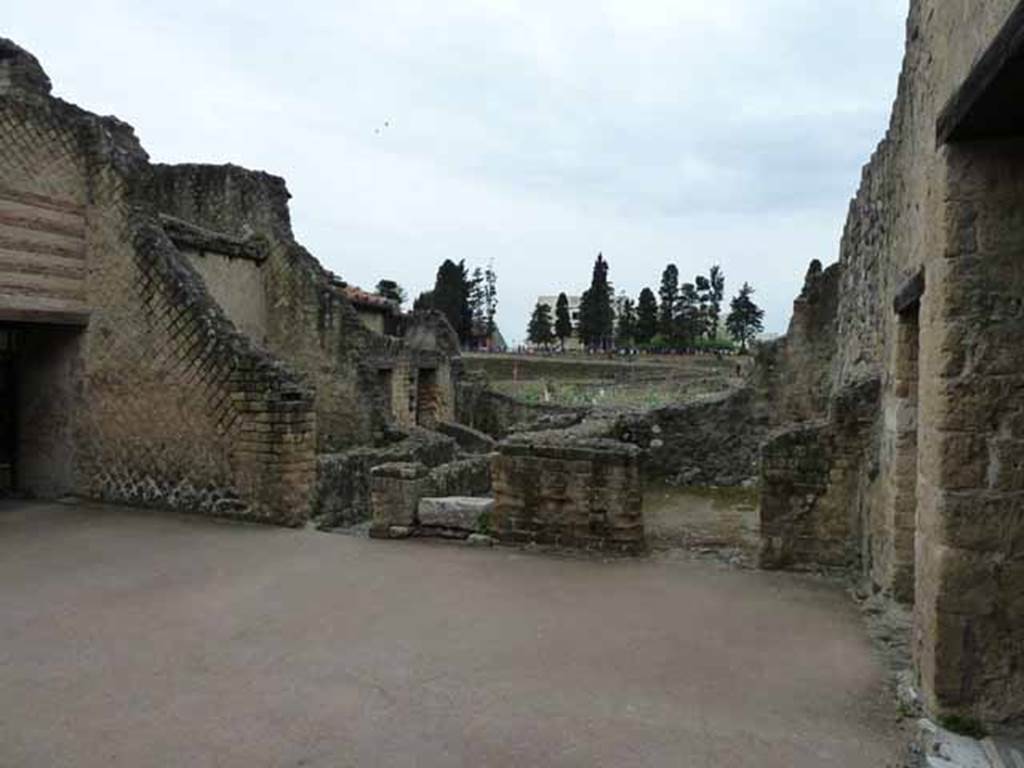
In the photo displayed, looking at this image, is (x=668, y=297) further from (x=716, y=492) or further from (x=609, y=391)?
(x=716, y=492)

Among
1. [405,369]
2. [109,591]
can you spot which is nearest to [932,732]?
[109,591]

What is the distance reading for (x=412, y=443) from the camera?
12.6 meters

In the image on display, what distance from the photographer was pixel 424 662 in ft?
15.3

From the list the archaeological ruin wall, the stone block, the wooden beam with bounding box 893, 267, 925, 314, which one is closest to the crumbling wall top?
the archaeological ruin wall

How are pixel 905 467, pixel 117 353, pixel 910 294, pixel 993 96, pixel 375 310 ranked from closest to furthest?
pixel 993 96 → pixel 910 294 → pixel 905 467 → pixel 117 353 → pixel 375 310

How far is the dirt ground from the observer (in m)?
3.66

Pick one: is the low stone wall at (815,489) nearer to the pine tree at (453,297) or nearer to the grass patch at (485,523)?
the grass patch at (485,523)

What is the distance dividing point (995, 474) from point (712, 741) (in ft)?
6.01

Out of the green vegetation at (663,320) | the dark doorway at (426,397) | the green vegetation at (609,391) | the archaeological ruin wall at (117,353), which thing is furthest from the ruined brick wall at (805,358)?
the green vegetation at (663,320)

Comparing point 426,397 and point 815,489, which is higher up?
point 426,397

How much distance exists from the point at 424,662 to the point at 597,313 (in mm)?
57029

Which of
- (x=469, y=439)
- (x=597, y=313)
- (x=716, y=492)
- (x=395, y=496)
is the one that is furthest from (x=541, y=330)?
(x=395, y=496)

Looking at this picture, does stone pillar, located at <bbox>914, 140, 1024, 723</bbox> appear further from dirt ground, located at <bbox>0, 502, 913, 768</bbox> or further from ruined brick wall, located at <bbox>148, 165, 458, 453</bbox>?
ruined brick wall, located at <bbox>148, 165, 458, 453</bbox>

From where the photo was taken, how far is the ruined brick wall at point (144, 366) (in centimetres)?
842
